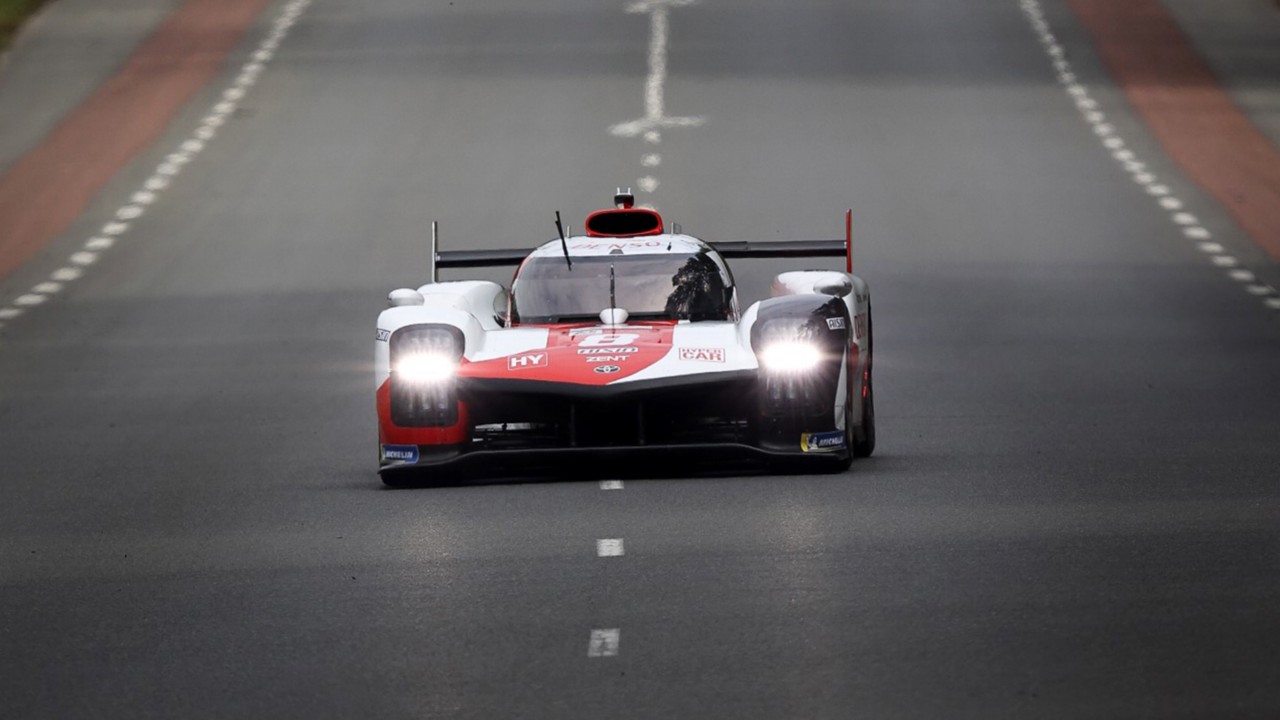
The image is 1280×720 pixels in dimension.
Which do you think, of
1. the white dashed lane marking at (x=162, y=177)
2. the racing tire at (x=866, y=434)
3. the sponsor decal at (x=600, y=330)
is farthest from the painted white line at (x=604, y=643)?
the white dashed lane marking at (x=162, y=177)

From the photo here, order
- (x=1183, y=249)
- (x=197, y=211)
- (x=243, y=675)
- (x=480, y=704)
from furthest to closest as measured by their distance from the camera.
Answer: (x=197, y=211), (x=1183, y=249), (x=243, y=675), (x=480, y=704)

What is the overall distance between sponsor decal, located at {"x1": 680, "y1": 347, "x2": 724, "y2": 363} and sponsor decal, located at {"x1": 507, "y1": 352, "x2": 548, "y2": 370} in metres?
0.66

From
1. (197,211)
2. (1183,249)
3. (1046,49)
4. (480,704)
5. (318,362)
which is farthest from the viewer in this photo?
(1046,49)

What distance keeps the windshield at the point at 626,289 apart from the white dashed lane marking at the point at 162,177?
9686 millimetres

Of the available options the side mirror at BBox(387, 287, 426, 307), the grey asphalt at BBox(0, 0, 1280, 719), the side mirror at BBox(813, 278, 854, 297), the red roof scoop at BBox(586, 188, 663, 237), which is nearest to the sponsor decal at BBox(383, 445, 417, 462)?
the grey asphalt at BBox(0, 0, 1280, 719)

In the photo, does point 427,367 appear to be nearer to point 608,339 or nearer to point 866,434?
point 608,339

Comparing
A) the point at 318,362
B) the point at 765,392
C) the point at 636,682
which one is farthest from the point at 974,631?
the point at 318,362

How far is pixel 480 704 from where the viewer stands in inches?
272

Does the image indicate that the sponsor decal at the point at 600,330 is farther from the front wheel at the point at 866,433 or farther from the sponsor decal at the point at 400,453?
the front wheel at the point at 866,433

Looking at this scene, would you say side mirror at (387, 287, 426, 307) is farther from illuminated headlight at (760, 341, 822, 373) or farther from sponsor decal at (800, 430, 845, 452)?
sponsor decal at (800, 430, 845, 452)

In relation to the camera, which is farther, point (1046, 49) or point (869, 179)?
point (1046, 49)

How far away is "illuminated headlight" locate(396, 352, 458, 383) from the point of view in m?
11.6

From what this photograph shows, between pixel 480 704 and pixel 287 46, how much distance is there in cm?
3027

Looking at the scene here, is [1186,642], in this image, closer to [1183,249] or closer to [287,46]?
[1183,249]
